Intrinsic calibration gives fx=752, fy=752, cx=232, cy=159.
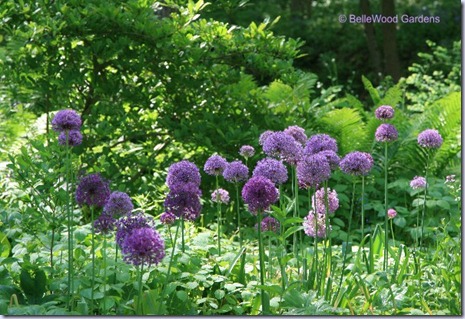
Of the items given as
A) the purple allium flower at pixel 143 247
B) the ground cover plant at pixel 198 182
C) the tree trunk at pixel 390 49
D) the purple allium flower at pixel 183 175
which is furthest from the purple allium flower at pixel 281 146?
the tree trunk at pixel 390 49

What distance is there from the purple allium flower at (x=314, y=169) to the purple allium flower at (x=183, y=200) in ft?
1.14

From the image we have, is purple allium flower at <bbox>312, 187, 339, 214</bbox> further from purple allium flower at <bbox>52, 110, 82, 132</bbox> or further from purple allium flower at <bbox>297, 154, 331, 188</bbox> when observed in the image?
purple allium flower at <bbox>52, 110, 82, 132</bbox>

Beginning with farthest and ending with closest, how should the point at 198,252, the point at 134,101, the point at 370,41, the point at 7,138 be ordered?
the point at 370,41 < the point at 7,138 < the point at 134,101 < the point at 198,252

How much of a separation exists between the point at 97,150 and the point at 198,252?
4.75 ft

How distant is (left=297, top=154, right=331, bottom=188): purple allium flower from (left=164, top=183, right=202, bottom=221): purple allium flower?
0.35 meters

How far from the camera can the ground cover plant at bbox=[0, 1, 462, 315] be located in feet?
7.47

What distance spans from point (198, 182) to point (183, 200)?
144mm

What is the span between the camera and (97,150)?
157 inches

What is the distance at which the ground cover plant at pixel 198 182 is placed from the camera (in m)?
2.28

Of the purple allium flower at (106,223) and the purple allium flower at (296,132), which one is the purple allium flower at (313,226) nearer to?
the purple allium flower at (296,132)

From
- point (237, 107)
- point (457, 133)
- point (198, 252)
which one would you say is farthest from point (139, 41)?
point (457, 133)

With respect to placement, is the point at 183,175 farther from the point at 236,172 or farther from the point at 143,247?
the point at 143,247

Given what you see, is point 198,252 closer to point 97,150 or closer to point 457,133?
point 97,150

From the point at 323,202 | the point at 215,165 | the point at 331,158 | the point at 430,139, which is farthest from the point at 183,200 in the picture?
the point at 430,139
